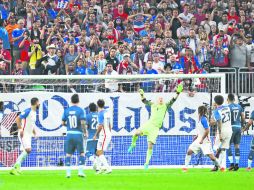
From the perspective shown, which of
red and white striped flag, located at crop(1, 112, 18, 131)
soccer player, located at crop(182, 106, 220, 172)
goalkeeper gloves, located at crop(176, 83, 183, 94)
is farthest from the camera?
red and white striped flag, located at crop(1, 112, 18, 131)

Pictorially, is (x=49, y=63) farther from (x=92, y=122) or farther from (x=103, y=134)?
(x=103, y=134)

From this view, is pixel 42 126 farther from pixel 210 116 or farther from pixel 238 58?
pixel 238 58

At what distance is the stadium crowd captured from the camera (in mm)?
33906

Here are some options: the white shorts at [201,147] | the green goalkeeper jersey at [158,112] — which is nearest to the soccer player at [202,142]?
the white shorts at [201,147]

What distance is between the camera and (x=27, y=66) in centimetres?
3409

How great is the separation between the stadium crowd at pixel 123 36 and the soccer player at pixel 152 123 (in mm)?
3611

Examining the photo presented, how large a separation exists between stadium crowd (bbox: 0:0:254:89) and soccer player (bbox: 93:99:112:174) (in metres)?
4.53

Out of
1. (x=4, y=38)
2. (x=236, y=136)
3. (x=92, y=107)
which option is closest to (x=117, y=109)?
(x=92, y=107)

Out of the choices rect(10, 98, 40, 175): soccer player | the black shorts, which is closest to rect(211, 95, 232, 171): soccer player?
the black shorts

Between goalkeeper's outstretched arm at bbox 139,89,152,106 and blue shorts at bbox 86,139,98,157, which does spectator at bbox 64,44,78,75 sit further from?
blue shorts at bbox 86,139,98,157

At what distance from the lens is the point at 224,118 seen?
2983 cm

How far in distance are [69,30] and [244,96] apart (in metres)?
6.50

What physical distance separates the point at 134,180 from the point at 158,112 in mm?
4719

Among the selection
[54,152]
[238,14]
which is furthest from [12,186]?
[238,14]
